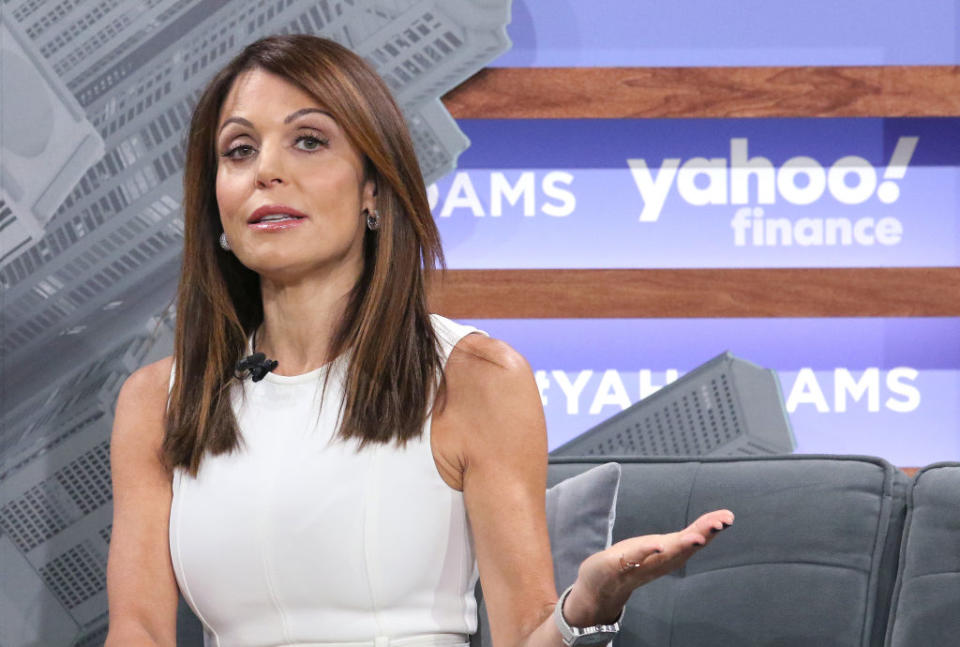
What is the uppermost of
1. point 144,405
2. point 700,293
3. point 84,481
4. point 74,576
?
point 144,405

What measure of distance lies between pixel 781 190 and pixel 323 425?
4.30 ft

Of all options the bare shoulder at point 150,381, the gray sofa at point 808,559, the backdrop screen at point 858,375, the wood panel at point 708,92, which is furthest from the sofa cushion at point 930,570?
the bare shoulder at point 150,381

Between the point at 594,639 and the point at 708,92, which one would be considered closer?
the point at 594,639

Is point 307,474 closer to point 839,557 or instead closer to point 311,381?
point 311,381

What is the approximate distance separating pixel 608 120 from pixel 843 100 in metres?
0.47

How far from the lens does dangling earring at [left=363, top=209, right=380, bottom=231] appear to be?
137cm

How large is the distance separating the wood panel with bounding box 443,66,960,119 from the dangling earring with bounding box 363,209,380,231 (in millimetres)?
947

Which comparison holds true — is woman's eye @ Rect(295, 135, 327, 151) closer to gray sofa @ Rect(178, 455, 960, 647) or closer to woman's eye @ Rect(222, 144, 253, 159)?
woman's eye @ Rect(222, 144, 253, 159)

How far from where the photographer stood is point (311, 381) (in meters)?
1.38

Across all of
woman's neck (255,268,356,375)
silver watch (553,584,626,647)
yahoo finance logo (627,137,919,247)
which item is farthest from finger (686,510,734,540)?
yahoo finance logo (627,137,919,247)

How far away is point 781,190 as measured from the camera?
7.53 ft

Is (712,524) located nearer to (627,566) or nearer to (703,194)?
(627,566)

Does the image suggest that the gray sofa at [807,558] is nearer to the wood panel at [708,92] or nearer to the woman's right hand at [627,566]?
the woman's right hand at [627,566]

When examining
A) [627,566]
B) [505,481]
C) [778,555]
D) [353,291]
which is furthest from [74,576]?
[627,566]
